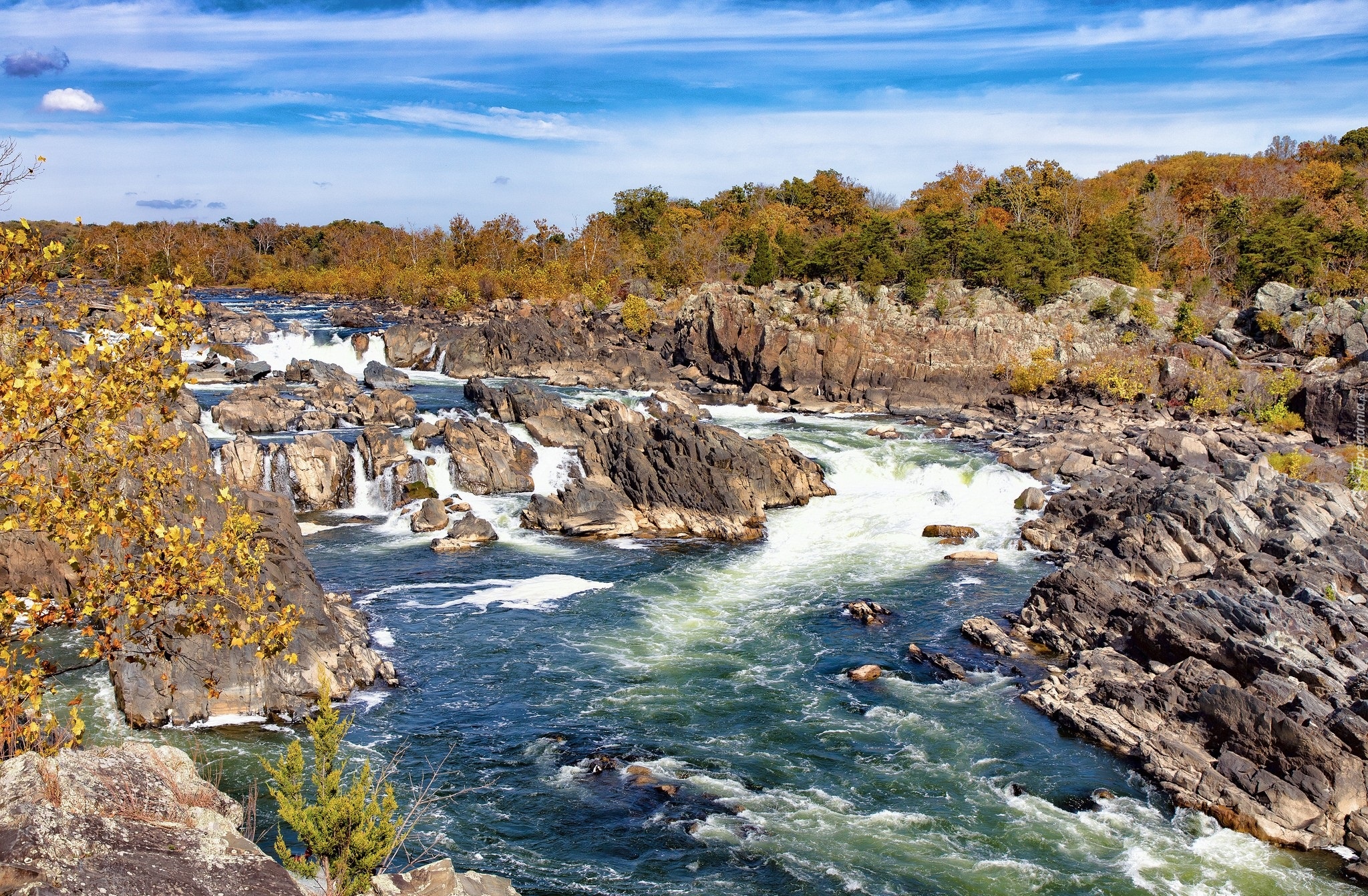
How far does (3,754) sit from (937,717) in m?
19.5

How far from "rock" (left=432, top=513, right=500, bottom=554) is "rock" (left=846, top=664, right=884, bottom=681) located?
17342 mm

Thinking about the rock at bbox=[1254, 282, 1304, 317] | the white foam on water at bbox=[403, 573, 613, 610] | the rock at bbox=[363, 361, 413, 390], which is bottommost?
the white foam on water at bbox=[403, 573, 613, 610]

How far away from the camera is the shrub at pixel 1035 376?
2534 inches

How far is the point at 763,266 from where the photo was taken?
77625 mm

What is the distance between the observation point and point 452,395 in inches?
2315

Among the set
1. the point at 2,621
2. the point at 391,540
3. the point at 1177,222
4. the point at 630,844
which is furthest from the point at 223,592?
the point at 1177,222

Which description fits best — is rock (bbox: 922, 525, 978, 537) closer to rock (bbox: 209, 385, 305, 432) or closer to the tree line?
rock (bbox: 209, 385, 305, 432)

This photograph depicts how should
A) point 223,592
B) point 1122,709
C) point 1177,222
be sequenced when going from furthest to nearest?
point 1177,222 < point 1122,709 < point 223,592

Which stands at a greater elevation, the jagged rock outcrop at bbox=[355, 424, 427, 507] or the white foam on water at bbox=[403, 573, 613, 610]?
the jagged rock outcrop at bbox=[355, 424, 427, 507]

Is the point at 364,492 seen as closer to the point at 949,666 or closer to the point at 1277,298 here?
the point at 949,666

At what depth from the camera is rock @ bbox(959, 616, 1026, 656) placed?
89.1ft

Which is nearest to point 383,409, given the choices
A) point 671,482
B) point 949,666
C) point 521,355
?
point 671,482

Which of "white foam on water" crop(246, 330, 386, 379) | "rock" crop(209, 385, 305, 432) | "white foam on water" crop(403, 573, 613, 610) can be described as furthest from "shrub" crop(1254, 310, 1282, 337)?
"rock" crop(209, 385, 305, 432)

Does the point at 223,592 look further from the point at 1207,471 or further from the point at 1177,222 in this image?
the point at 1177,222
